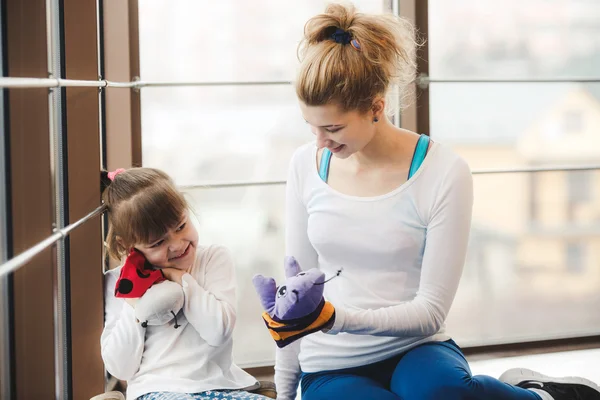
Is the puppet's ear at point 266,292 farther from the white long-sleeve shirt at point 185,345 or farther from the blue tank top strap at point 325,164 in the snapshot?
the blue tank top strap at point 325,164

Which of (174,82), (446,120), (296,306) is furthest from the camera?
(446,120)

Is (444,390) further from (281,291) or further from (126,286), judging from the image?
(126,286)

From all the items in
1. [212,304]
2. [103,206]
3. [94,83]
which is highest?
[94,83]

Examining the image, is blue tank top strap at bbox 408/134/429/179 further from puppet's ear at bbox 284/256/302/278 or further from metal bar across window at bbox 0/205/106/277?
metal bar across window at bbox 0/205/106/277

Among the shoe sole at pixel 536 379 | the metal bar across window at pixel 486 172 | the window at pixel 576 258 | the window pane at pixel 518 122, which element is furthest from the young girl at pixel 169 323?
the window at pixel 576 258

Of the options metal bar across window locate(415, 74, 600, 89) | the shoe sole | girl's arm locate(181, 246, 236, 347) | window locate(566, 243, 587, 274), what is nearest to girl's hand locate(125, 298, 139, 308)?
girl's arm locate(181, 246, 236, 347)

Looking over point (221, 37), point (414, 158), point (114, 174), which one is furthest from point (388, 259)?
point (221, 37)

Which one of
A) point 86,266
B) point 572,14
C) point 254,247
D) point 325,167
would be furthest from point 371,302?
point 572,14

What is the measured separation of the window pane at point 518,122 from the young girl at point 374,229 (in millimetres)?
789

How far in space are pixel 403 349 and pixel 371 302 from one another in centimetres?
12

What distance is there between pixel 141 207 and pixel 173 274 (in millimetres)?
167

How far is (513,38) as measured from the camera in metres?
2.37

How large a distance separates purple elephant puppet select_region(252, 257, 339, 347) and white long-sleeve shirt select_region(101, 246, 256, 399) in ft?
0.67

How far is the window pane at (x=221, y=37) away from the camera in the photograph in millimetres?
2109
